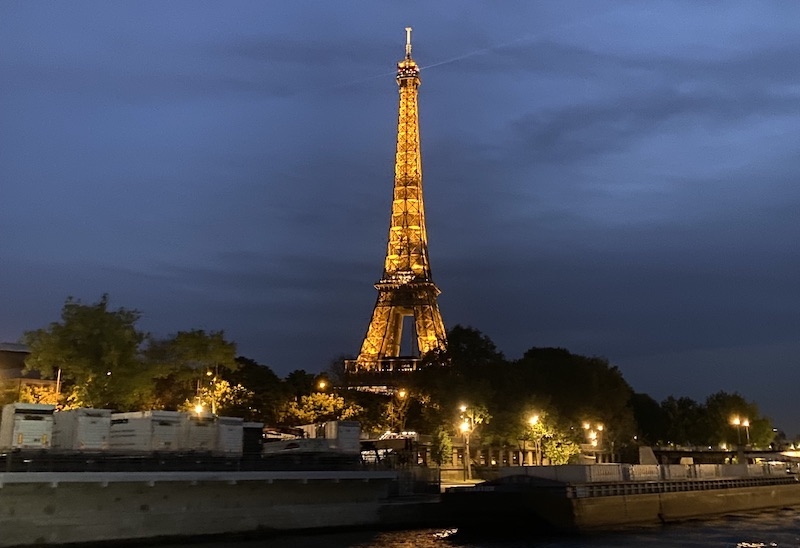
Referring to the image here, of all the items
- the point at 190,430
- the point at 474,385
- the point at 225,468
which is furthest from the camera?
the point at 474,385

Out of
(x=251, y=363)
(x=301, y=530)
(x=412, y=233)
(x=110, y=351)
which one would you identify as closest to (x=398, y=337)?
(x=412, y=233)

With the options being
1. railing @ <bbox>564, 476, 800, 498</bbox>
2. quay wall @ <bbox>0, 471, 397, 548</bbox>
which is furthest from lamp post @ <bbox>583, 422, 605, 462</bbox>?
quay wall @ <bbox>0, 471, 397, 548</bbox>

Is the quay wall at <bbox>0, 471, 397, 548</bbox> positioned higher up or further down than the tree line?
further down

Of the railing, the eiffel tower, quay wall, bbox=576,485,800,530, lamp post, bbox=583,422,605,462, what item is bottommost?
quay wall, bbox=576,485,800,530

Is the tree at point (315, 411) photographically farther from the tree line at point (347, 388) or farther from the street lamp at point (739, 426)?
the street lamp at point (739, 426)

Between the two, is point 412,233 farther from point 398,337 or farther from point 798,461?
point 798,461

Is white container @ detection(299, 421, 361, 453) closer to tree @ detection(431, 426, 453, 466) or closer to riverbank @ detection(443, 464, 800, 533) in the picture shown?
riverbank @ detection(443, 464, 800, 533)

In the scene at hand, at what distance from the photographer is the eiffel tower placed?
102875 mm

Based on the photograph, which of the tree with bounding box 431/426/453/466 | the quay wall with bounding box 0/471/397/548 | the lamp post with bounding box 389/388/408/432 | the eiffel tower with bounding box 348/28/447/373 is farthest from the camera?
the eiffel tower with bounding box 348/28/447/373

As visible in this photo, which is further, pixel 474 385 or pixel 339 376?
pixel 339 376

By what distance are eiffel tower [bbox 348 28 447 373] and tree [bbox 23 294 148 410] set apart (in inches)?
2063

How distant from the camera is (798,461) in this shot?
85875mm

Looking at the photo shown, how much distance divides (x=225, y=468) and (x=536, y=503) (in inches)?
623

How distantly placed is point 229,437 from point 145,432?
14.6 feet
